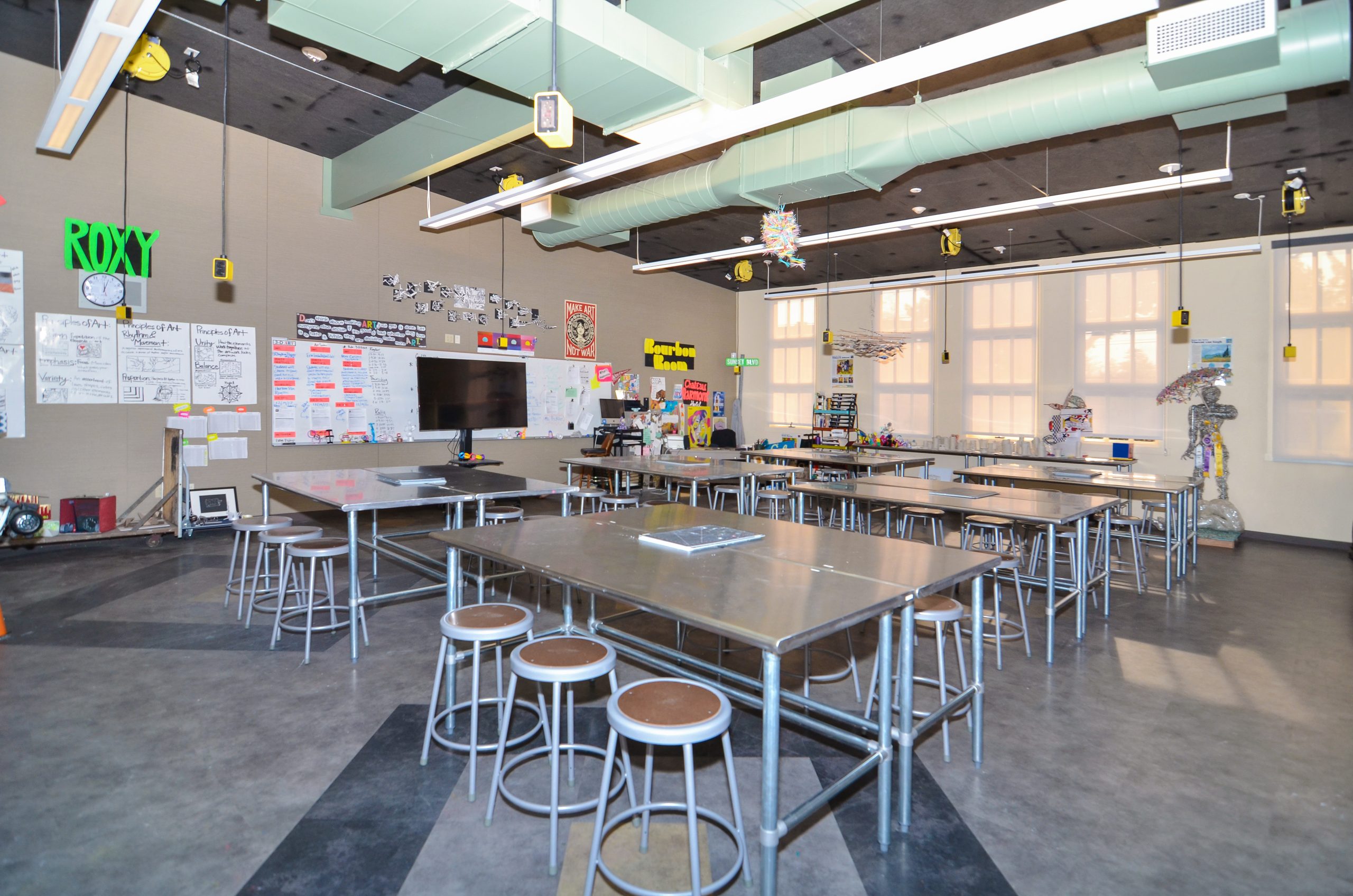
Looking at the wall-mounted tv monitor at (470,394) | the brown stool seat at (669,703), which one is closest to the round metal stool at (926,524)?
the brown stool seat at (669,703)

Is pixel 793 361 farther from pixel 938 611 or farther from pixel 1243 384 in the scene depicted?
pixel 938 611

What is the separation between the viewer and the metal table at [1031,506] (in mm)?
3785

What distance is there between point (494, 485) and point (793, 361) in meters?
8.45

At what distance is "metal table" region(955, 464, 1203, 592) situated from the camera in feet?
18.0

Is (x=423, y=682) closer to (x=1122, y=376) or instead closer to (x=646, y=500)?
(x=646, y=500)

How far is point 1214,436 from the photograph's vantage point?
7.99 metres

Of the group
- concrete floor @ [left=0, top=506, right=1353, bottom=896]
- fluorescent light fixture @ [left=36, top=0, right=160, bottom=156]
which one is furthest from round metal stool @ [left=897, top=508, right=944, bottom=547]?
fluorescent light fixture @ [left=36, top=0, right=160, bottom=156]

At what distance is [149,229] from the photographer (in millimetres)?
6223

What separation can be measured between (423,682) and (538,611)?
1274 millimetres

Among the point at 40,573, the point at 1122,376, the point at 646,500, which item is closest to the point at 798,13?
the point at 646,500

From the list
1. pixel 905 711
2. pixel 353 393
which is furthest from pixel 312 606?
pixel 353 393

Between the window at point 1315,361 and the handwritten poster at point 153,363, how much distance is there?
37.7ft

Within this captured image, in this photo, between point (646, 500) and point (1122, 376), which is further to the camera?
point (1122, 376)

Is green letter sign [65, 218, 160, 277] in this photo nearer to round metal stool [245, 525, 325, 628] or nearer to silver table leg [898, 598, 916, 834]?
round metal stool [245, 525, 325, 628]
